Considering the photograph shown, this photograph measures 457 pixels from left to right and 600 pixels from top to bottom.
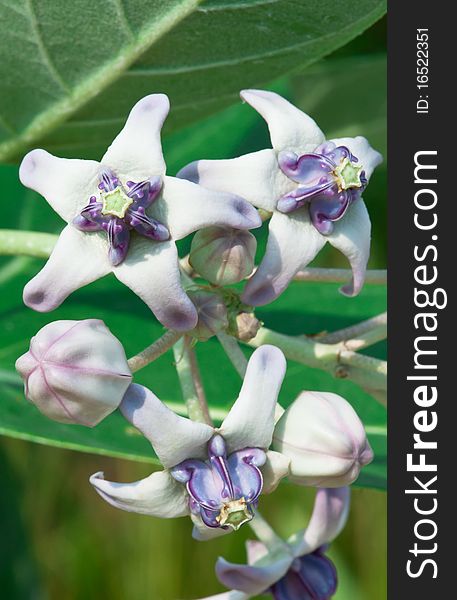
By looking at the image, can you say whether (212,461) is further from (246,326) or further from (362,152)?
(362,152)

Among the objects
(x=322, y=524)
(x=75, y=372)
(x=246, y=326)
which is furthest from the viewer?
(x=322, y=524)

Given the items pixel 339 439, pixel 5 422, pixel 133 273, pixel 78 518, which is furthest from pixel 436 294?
pixel 78 518

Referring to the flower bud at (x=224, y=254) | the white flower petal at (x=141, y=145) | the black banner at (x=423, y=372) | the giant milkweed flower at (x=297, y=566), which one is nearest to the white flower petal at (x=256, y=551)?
the giant milkweed flower at (x=297, y=566)

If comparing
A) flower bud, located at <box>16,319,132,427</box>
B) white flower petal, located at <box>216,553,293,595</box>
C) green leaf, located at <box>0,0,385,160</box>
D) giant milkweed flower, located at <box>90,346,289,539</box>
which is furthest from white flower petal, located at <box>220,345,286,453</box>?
green leaf, located at <box>0,0,385,160</box>

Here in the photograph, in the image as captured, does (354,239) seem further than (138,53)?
No

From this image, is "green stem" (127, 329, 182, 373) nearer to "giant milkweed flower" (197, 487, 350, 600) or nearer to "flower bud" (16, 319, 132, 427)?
"flower bud" (16, 319, 132, 427)

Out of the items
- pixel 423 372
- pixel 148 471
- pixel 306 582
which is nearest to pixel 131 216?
pixel 423 372
